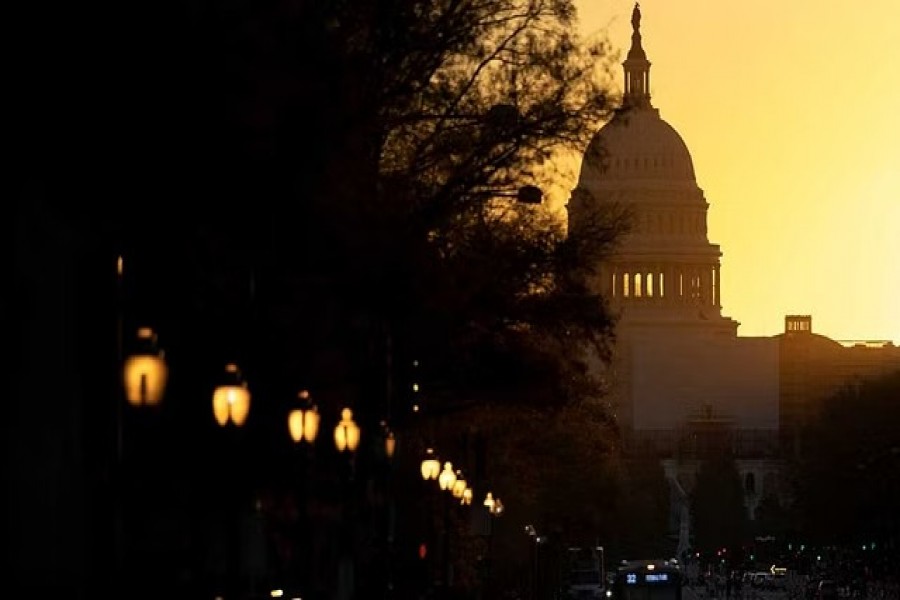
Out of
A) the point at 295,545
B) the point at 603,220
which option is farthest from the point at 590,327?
the point at 295,545

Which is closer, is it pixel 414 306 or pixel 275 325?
pixel 275 325

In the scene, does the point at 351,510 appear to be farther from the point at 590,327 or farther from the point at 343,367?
the point at 590,327

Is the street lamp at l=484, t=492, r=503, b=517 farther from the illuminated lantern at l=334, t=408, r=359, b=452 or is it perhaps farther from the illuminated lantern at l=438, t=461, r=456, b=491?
the illuminated lantern at l=334, t=408, r=359, b=452

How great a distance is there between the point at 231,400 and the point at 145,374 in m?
4.51

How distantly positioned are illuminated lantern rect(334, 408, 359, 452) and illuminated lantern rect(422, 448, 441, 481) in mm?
15055

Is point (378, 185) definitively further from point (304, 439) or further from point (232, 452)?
point (232, 452)

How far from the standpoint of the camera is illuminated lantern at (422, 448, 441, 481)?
63.2 m

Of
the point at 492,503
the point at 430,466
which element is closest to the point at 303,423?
the point at 430,466

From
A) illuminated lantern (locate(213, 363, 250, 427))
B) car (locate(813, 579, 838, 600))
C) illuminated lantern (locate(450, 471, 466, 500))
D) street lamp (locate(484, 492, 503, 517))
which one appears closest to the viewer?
illuminated lantern (locate(213, 363, 250, 427))

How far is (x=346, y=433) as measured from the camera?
46.6 m

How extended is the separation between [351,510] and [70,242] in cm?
1798

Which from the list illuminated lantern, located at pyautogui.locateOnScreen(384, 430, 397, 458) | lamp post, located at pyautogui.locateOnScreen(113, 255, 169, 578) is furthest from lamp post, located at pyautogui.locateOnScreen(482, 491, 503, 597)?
lamp post, located at pyautogui.locateOnScreen(113, 255, 169, 578)

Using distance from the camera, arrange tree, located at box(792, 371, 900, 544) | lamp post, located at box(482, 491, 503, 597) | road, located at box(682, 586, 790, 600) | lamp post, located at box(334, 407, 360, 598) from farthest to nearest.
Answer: road, located at box(682, 586, 790, 600), tree, located at box(792, 371, 900, 544), lamp post, located at box(482, 491, 503, 597), lamp post, located at box(334, 407, 360, 598)

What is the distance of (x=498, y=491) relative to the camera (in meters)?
105
